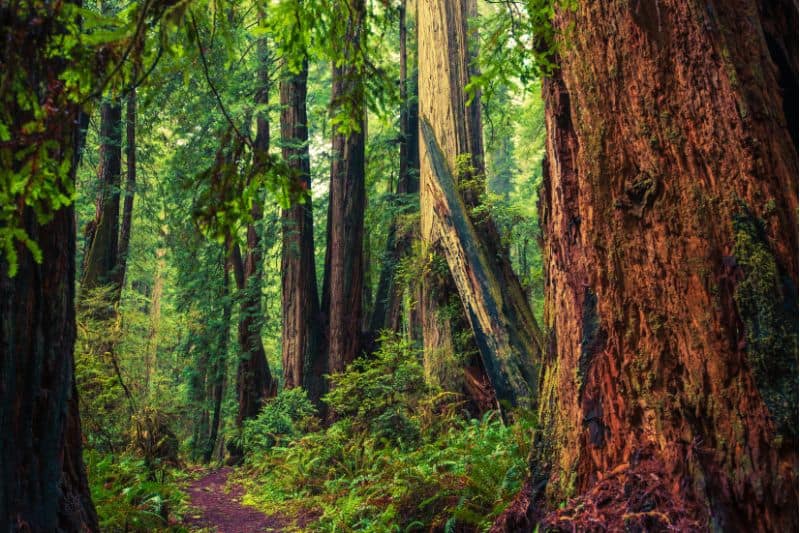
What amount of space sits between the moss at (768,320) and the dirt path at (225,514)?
17.8 ft

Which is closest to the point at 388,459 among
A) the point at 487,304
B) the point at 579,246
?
the point at 487,304

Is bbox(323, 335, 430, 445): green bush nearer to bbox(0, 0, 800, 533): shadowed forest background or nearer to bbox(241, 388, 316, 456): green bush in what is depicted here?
bbox(0, 0, 800, 533): shadowed forest background

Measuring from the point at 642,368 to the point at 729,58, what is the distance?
1.62m

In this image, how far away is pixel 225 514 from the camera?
799 cm

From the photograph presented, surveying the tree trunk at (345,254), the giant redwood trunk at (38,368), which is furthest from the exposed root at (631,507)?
the tree trunk at (345,254)

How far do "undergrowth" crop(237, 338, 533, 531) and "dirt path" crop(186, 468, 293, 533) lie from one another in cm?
24

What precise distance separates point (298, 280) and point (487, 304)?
21.0 feet

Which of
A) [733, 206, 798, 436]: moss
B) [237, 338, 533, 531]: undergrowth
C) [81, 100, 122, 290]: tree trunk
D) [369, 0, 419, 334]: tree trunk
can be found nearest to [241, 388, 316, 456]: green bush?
[237, 338, 533, 531]: undergrowth

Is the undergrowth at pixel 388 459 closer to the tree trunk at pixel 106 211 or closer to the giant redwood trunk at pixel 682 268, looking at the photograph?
the giant redwood trunk at pixel 682 268

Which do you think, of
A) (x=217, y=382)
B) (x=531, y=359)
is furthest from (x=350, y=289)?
(x=217, y=382)

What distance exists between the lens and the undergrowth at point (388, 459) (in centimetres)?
510

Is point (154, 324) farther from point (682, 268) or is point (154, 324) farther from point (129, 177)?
point (682, 268)

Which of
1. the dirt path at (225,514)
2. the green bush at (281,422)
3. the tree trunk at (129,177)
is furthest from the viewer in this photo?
the tree trunk at (129,177)

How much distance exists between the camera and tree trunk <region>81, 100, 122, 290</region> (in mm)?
12594
